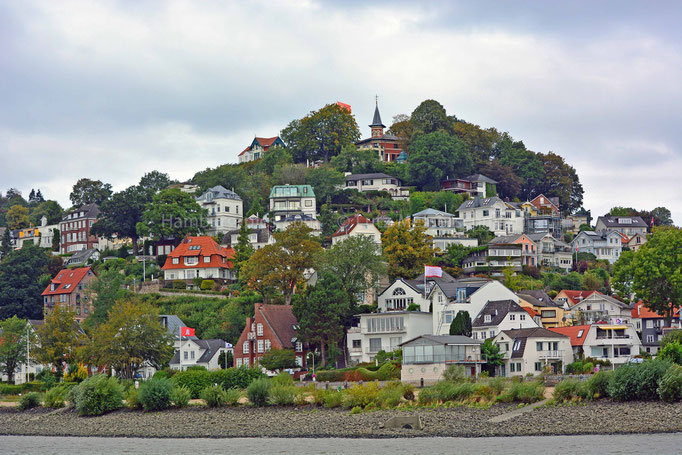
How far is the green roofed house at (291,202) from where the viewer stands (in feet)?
435

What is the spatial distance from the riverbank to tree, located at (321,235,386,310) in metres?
26.3

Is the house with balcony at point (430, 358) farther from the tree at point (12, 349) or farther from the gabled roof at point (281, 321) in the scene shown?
the tree at point (12, 349)

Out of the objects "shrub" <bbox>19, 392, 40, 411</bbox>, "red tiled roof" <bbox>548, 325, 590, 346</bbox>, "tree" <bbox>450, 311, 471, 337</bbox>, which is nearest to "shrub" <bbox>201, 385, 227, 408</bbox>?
"shrub" <bbox>19, 392, 40, 411</bbox>

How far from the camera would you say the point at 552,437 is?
4944 centimetres

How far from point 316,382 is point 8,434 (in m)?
21.5

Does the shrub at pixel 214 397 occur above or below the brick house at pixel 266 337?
below

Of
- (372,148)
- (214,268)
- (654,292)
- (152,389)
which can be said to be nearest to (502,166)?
(372,148)

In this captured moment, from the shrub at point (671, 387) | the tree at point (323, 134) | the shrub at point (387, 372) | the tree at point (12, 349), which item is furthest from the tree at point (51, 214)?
the shrub at point (671, 387)

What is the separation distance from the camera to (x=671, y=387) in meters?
53.7

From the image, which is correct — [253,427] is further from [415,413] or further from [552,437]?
[552,437]

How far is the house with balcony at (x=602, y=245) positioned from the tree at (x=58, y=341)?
217ft

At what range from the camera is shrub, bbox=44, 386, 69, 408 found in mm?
72062

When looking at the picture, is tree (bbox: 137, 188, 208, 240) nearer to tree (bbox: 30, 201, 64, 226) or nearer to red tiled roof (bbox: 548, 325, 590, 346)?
tree (bbox: 30, 201, 64, 226)

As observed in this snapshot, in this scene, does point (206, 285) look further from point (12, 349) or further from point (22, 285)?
point (22, 285)
